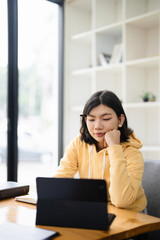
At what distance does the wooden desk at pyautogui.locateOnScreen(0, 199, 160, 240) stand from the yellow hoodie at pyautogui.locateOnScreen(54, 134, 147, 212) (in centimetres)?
9

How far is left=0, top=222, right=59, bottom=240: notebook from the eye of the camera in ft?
2.98

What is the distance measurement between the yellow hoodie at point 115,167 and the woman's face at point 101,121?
0.10 metres

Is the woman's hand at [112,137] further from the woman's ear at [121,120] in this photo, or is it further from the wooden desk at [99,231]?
the wooden desk at [99,231]

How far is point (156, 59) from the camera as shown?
8.71 ft

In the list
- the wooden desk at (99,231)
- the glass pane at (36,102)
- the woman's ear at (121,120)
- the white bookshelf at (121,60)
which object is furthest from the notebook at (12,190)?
the glass pane at (36,102)

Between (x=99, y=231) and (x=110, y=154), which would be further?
(x=110, y=154)

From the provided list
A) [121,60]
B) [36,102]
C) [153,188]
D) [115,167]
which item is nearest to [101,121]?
[115,167]

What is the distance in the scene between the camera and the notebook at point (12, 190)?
1437mm

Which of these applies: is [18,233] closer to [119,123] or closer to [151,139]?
[119,123]

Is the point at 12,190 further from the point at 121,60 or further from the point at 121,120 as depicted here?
the point at 121,60

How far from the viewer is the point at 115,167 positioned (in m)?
1.32

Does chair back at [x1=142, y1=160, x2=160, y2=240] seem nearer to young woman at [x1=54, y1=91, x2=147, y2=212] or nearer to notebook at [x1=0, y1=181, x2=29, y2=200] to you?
young woman at [x1=54, y1=91, x2=147, y2=212]

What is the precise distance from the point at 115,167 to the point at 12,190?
0.52 metres

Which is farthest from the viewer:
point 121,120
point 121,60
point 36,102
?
point 36,102
